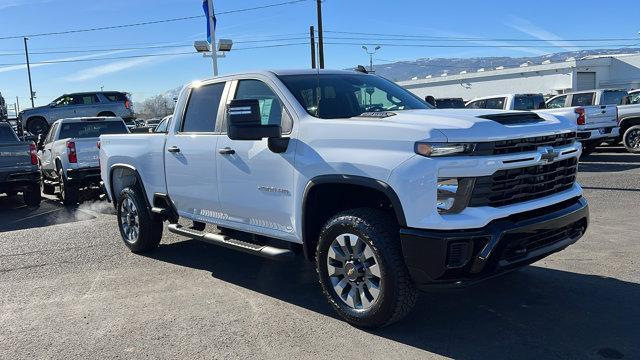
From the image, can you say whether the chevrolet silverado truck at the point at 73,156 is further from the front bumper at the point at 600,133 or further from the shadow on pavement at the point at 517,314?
the front bumper at the point at 600,133

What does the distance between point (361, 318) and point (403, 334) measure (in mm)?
326

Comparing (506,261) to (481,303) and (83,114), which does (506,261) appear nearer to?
(481,303)

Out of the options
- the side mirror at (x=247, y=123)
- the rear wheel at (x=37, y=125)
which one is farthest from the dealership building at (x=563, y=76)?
the side mirror at (x=247, y=123)

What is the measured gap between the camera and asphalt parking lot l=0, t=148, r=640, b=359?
3938 mm

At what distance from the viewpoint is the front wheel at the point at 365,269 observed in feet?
12.9

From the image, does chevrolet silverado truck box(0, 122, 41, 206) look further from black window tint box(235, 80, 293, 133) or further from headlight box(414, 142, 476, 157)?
headlight box(414, 142, 476, 157)

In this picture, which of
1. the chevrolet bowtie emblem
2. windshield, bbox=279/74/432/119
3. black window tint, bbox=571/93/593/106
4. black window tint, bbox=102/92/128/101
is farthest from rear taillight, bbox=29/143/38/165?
black window tint, bbox=102/92/128/101

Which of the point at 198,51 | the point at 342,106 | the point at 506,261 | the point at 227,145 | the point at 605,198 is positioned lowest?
the point at 605,198

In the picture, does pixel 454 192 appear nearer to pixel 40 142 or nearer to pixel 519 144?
pixel 519 144

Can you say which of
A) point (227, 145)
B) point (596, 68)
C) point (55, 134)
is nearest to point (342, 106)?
point (227, 145)

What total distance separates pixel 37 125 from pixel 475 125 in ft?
83.9

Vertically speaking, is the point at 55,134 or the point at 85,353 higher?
the point at 55,134

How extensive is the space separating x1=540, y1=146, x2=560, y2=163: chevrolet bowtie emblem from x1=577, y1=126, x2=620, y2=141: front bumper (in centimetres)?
1108

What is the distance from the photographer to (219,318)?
182 inches
